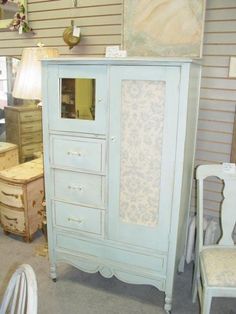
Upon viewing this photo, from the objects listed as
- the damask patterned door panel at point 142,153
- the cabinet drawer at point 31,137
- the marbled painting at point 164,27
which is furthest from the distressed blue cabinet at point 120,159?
the cabinet drawer at point 31,137

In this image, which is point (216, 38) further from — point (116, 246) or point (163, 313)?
point (163, 313)

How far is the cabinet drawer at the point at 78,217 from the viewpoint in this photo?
1958 millimetres

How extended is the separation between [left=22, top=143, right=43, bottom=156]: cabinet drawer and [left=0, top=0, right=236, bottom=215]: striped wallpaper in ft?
3.40

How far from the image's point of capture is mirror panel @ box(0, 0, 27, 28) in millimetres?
2848

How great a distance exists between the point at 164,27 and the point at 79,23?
75 centimetres

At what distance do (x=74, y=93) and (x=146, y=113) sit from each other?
46 cm

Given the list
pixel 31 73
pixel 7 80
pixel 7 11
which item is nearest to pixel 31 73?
pixel 31 73

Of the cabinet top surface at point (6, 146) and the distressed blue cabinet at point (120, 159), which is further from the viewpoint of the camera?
the cabinet top surface at point (6, 146)

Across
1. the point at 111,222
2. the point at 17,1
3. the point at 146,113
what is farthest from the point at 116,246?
the point at 17,1

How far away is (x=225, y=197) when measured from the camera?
6.25 ft

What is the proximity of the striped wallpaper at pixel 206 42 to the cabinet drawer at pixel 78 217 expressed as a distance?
834 mm

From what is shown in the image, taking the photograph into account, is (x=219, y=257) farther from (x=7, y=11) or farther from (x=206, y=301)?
(x=7, y=11)

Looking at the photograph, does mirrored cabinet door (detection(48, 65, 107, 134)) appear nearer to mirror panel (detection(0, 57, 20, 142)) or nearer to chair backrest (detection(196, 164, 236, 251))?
chair backrest (detection(196, 164, 236, 251))

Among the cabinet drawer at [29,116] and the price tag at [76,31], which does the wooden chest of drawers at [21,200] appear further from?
the price tag at [76,31]
